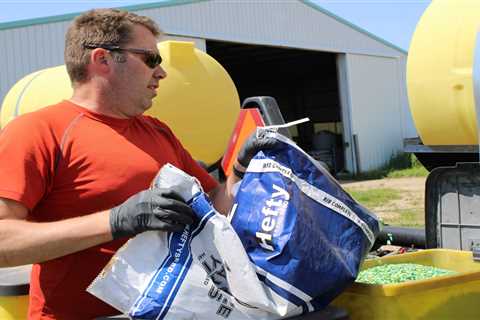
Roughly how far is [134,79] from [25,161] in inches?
18.2

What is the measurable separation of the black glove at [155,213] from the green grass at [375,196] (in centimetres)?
939

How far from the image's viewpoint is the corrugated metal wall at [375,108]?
59.0 ft

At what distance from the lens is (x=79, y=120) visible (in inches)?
72.4

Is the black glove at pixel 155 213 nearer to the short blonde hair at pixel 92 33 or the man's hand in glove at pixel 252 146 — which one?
the man's hand in glove at pixel 252 146

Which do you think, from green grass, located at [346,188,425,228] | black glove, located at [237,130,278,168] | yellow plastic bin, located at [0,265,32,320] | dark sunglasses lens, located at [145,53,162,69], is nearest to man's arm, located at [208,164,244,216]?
black glove, located at [237,130,278,168]

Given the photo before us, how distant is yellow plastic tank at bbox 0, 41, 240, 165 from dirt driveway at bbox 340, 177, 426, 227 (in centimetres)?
431

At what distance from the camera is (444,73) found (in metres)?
2.31

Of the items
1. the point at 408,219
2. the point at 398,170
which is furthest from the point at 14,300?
the point at 398,170

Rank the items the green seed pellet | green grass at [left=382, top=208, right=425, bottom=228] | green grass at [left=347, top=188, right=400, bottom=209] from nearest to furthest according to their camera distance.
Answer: the green seed pellet
green grass at [left=382, top=208, right=425, bottom=228]
green grass at [left=347, top=188, right=400, bottom=209]

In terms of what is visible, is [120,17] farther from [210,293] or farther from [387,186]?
[387,186]

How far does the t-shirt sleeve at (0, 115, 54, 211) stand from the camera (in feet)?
5.24

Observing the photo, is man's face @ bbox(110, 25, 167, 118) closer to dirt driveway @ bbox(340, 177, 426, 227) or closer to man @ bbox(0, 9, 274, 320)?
man @ bbox(0, 9, 274, 320)

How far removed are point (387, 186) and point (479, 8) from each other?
12.6m

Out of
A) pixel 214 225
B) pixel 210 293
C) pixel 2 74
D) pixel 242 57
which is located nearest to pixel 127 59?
pixel 214 225
